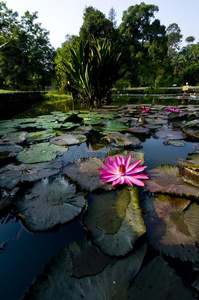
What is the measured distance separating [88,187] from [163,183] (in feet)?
1.37

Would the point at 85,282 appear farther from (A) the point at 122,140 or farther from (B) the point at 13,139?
(B) the point at 13,139

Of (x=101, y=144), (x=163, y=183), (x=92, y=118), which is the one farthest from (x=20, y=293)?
(x=92, y=118)

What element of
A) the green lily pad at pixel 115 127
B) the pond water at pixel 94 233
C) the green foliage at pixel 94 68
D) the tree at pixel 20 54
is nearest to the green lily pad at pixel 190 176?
the pond water at pixel 94 233

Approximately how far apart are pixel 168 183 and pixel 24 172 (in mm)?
879

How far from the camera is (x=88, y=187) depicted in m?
0.85

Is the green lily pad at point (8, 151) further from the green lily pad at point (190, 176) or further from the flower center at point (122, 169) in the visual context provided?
the green lily pad at point (190, 176)

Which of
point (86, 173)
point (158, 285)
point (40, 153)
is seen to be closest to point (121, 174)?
point (86, 173)

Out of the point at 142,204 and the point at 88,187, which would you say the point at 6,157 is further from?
the point at 142,204

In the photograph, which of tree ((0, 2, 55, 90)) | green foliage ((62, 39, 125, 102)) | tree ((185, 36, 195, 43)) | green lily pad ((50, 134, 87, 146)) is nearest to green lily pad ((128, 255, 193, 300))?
green lily pad ((50, 134, 87, 146))

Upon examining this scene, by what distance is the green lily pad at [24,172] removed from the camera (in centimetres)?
91

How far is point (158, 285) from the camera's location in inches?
17.0

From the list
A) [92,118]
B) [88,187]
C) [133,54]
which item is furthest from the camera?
[133,54]

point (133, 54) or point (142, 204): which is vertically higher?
point (133, 54)

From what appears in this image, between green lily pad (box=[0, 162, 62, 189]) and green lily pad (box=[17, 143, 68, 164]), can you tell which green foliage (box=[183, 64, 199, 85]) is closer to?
green lily pad (box=[17, 143, 68, 164])
